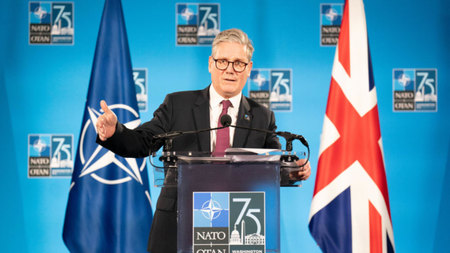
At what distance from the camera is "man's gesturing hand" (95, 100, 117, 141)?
1.46 meters

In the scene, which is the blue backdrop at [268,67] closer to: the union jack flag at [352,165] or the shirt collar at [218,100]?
the union jack flag at [352,165]

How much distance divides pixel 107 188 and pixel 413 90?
2591 mm

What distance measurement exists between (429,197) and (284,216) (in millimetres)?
1210

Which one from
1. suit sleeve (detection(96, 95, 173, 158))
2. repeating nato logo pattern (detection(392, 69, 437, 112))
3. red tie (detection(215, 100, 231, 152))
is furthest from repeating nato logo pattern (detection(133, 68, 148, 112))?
repeating nato logo pattern (detection(392, 69, 437, 112))

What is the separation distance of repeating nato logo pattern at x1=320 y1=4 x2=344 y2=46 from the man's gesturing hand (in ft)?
8.11

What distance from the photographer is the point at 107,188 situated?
293 cm

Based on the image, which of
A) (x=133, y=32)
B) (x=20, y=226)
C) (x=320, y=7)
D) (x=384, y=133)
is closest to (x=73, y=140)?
(x=20, y=226)

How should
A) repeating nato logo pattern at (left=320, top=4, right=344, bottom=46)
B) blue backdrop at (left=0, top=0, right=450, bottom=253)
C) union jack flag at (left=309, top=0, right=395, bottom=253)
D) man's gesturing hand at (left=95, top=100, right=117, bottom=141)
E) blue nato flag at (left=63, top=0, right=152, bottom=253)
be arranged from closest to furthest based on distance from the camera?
1. man's gesturing hand at (left=95, top=100, right=117, bottom=141)
2. union jack flag at (left=309, top=0, right=395, bottom=253)
3. blue nato flag at (left=63, top=0, right=152, bottom=253)
4. blue backdrop at (left=0, top=0, right=450, bottom=253)
5. repeating nato logo pattern at (left=320, top=4, right=344, bottom=46)

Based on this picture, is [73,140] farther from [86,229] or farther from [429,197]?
[429,197]

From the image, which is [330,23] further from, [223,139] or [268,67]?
[223,139]

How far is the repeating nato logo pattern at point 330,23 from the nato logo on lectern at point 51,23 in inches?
82.8

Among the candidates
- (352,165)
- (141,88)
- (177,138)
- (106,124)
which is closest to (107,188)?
(141,88)

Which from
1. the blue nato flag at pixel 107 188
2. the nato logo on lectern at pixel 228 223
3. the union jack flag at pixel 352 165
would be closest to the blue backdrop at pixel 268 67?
the blue nato flag at pixel 107 188

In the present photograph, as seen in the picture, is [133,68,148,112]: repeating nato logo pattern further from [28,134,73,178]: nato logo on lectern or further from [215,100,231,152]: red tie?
[215,100,231,152]: red tie
